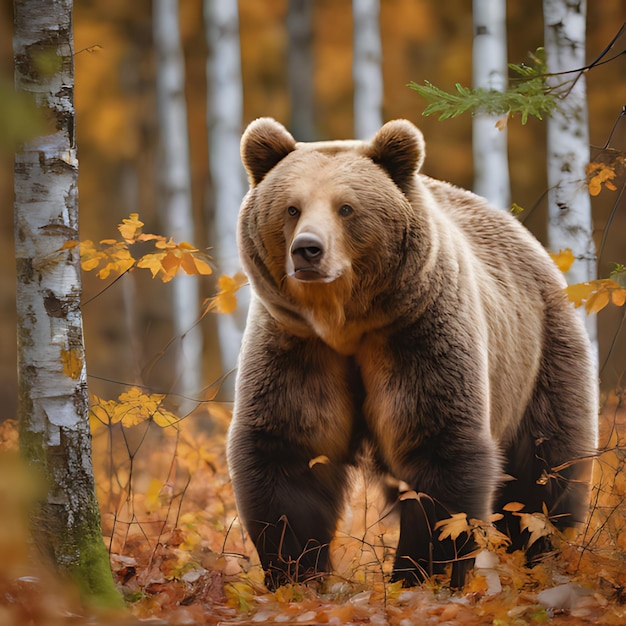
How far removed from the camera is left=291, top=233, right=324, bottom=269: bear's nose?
3350mm

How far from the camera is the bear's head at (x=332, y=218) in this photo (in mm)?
3656

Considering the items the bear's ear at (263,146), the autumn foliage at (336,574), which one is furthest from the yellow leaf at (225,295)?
the bear's ear at (263,146)

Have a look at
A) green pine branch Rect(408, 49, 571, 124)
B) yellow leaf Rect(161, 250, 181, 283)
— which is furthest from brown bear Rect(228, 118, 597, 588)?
yellow leaf Rect(161, 250, 181, 283)

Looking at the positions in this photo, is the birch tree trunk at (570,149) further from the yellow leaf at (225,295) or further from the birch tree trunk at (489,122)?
the yellow leaf at (225,295)

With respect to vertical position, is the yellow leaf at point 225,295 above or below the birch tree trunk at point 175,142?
below

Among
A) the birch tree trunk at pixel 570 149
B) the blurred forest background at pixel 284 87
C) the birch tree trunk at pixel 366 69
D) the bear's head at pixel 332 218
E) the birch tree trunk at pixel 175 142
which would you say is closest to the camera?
the bear's head at pixel 332 218

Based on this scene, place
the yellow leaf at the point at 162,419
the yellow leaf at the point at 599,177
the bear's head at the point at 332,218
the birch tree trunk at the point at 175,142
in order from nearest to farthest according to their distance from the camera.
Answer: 1. the bear's head at the point at 332,218
2. the yellow leaf at the point at 162,419
3. the yellow leaf at the point at 599,177
4. the birch tree trunk at the point at 175,142

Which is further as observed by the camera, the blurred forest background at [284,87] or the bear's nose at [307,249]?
the blurred forest background at [284,87]

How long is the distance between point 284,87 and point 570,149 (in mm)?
7355

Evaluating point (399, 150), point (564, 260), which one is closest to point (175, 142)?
point (564, 260)

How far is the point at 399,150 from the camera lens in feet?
12.7

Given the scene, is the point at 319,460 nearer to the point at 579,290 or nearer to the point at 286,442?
the point at 286,442

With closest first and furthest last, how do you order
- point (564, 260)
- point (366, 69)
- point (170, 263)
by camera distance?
point (170, 263) → point (564, 260) → point (366, 69)

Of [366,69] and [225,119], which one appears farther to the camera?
→ [366,69]
